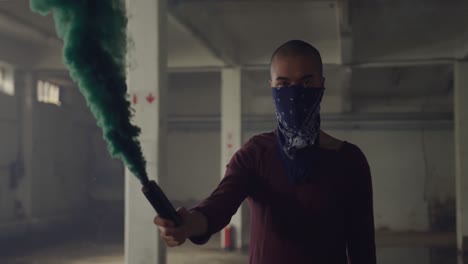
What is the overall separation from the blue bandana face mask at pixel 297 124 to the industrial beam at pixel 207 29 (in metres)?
4.87

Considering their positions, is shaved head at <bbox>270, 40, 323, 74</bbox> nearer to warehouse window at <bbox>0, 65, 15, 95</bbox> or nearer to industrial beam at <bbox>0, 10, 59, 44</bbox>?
industrial beam at <bbox>0, 10, 59, 44</bbox>

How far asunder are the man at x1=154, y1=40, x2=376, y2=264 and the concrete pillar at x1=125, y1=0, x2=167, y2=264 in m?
3.59

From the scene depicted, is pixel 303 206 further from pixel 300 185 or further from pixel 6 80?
pixel 6 80

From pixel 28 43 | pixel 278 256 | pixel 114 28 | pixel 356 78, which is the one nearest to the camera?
pixel 114 28

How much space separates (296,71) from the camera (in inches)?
68.2

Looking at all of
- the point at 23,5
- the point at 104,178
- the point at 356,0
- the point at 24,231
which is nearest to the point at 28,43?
the point at 23,5

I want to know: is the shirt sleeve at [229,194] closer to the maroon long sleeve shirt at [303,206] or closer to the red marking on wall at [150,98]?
the maroon long sleeve shirt at [303,206]

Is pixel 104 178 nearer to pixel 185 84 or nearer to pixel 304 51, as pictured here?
pixel 185 84

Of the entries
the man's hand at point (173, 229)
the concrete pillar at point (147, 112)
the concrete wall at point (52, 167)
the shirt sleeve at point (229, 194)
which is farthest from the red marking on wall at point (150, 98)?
the concrete wall at point (52, 167)

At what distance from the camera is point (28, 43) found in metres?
10.7

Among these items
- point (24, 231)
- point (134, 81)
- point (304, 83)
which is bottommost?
point (24, 231)

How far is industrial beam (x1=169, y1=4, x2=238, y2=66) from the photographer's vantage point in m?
6.75

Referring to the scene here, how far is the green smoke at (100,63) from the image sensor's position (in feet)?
3.65

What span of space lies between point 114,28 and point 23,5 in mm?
7563
